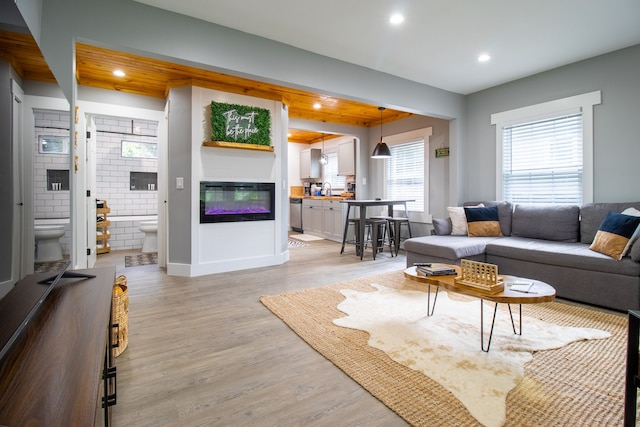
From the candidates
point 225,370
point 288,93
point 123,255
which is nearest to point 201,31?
point 288,93

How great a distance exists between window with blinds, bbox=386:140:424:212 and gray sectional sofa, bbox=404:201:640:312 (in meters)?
1.54

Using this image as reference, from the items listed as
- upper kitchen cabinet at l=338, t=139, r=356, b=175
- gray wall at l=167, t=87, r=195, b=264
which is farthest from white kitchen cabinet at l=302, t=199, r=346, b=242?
gray wall at l=167, t=87, r=195, b=264

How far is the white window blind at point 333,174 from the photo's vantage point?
8062 millimetres

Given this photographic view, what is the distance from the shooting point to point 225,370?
2.00 m

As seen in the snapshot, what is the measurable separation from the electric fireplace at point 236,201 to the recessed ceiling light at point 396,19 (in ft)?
8.62

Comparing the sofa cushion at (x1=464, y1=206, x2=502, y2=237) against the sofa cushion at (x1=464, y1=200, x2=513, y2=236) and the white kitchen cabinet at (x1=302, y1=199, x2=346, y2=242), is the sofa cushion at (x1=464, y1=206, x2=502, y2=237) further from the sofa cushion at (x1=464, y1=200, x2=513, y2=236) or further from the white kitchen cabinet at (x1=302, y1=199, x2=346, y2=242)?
the white kitchen cabinet at (x1=302, y1=199, x2=346, y2=242)

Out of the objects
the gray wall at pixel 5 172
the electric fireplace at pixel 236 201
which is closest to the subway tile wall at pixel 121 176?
the electric fireplace at pixel 236 201

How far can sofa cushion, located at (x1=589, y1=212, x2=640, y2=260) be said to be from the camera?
3051 millimetres

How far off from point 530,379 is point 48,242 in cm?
255

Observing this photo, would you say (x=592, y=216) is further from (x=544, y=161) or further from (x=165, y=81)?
(x=165, y=81)

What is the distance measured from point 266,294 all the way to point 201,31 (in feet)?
8.76

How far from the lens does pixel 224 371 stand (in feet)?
6.54

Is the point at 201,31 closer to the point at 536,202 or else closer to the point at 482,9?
the point at 482,9

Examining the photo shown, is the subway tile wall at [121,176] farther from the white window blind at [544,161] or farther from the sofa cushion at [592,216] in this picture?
the sofa cushion at [592,216]
